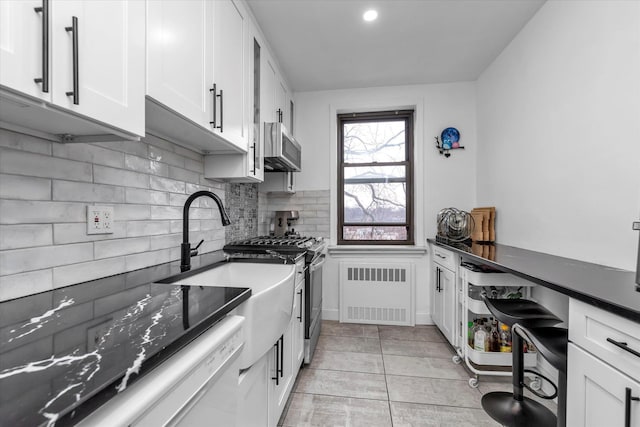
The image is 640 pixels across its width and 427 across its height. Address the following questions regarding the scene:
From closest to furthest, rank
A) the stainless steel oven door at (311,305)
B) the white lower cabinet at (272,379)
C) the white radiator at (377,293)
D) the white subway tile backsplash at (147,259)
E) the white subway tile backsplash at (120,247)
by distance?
the white lower cabinet at (272,379) < the white subway tile backsplash at (120,247) < the white subway tile backsplash at (147,259) < the stainless steel oven door at (311,305) < the white radiator at (377,293)

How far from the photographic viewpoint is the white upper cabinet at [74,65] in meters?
0.60

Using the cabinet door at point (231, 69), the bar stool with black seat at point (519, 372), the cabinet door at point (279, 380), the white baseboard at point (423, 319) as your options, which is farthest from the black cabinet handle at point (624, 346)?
the white baseboard at point (423, 319)

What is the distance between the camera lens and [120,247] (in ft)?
4.14

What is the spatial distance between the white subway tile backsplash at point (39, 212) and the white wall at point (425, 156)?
245 centimetres

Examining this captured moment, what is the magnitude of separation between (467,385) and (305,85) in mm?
3108

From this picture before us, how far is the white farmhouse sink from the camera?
95cm

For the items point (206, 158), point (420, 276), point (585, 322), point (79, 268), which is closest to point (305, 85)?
point (206, 158)

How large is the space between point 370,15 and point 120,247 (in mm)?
2170

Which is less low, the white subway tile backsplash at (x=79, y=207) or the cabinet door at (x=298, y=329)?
the white subway tile backsplash at (x=79, y=207)

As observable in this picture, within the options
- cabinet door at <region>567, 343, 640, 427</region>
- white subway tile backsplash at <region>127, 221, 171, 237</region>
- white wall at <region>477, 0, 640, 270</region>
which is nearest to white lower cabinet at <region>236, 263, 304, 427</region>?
white subway tile backsplash at <region>127, 221, 171, 237</region>

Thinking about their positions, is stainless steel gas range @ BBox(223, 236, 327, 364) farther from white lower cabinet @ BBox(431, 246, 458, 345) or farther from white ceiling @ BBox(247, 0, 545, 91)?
white ceiling @ BBox(247, 0, 545, 91)

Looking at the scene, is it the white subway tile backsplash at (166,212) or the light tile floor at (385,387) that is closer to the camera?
the white subway tile backsplash at (166,212)

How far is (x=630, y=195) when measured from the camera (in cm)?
141

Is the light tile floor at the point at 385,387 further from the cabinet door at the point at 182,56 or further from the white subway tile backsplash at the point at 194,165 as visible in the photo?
the cabinet door at the point at 182,56
